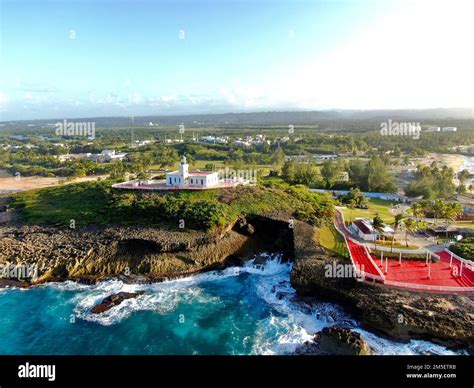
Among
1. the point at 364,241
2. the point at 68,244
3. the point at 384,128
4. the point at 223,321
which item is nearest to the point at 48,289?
the point at 68,244

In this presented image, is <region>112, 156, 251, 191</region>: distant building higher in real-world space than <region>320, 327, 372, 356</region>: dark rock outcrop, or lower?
higher

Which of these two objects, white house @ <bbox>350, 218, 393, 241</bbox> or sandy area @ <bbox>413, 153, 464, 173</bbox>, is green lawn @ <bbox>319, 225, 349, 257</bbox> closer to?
white house @ <bbox>350, 218, 393, 241</bbox>

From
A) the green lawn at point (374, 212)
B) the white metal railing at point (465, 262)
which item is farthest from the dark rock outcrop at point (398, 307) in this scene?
the green lawn at point (374, 212)

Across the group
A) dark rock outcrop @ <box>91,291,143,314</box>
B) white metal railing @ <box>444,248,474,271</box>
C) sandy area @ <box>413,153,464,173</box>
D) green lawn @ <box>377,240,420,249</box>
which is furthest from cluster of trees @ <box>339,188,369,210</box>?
sandy area @ <box>413,153,464,173</box>

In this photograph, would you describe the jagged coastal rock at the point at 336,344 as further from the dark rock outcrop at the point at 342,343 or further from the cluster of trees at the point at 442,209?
the cluster of trees at the point at 442,209

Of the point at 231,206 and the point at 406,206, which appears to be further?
the point at 406,206
